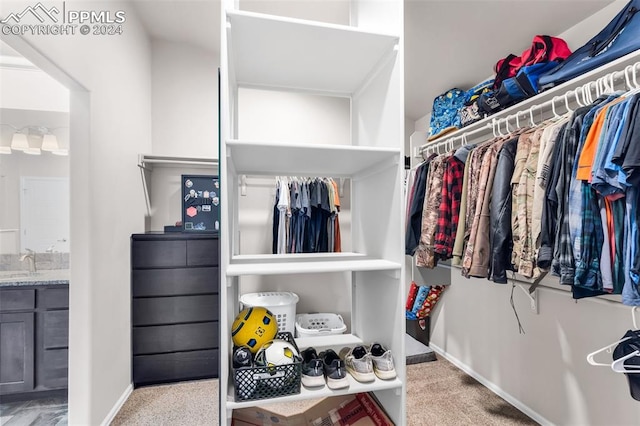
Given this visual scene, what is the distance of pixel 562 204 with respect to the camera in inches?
43.4

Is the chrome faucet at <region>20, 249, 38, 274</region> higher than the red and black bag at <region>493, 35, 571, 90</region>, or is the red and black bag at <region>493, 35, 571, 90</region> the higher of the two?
the red and black bag at <region>493, 35, 571, 90</region>

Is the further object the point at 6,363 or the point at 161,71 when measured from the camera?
the point at 161,71

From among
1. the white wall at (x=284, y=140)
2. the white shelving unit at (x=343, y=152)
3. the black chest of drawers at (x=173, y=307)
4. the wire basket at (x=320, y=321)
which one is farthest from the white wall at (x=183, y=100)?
the wire basket at (x=320, y=321)

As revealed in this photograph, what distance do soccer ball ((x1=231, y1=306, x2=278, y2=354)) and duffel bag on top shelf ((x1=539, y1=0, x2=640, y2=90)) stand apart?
1641 mm

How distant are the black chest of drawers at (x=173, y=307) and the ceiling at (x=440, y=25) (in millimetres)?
1712

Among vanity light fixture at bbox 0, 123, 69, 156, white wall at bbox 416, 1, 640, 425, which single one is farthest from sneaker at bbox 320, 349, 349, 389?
vanity light fixture at bbox 0, 123, 69, 156

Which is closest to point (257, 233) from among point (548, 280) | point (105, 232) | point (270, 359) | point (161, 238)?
point (161, 238)

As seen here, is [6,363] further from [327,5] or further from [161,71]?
[327,5]

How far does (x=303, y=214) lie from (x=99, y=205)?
1.52 m

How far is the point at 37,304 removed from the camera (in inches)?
79.0

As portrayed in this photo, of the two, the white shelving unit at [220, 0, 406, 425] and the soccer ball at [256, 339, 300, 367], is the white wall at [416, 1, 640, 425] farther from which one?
the soccer ball at [256, 339, 300, 367]

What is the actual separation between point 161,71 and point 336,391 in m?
2.99

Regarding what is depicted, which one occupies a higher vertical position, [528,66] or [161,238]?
[528,66]

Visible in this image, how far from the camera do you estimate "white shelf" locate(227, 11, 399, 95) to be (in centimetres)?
104
